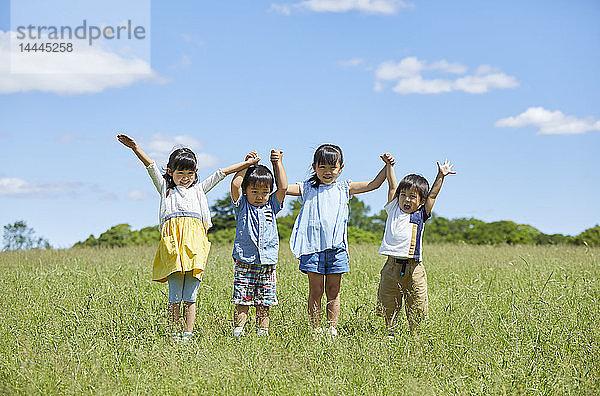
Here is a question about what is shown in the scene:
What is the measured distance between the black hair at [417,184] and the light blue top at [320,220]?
1.90 feet

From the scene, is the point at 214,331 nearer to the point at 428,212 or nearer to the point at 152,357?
the point at 152,357

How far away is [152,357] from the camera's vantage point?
4766 millimetres

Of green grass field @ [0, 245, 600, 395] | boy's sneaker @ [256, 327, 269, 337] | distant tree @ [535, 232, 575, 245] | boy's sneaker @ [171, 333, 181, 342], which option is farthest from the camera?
distant tree @ [535, 232, 575, 245]

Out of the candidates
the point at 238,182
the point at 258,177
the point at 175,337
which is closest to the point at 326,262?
the point at 258,177

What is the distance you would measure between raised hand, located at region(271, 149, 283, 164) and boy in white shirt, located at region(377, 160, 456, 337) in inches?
40.1

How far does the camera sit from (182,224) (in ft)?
18.2

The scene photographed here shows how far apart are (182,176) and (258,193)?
2.36 feet

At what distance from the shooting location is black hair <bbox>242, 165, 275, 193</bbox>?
18.5 feet

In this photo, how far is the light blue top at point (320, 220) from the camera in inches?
219

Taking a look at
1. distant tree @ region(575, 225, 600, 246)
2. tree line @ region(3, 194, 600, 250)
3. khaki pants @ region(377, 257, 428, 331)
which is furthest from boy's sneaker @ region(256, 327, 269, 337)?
distant tree @ region(575, 225, 600, 246)

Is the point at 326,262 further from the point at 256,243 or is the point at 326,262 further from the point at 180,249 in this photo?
the point at 180,249

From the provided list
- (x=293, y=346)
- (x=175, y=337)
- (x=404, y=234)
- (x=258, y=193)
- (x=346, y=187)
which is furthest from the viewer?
(x=346, y=187)

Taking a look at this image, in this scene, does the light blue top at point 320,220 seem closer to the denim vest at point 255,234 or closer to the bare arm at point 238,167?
the denim vest at point 255,234

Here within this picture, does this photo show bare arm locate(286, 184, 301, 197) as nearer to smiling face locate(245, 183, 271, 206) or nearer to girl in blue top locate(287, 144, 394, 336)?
girl in blue top locate(287, 144, 394, 336)
